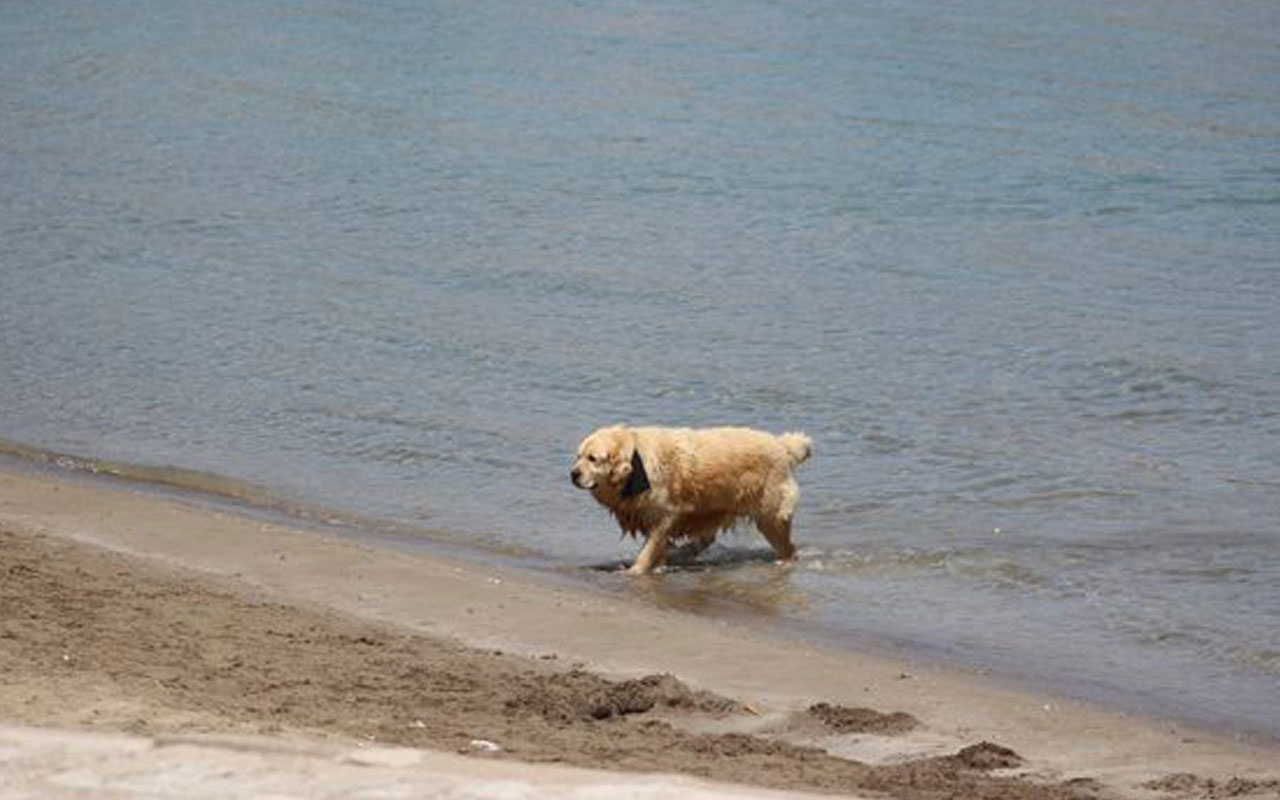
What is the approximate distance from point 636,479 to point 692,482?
12.5 inches

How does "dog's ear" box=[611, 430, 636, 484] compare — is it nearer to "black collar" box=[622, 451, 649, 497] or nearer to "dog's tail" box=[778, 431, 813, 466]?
"black collar" box=[622, 451, 649, 497]

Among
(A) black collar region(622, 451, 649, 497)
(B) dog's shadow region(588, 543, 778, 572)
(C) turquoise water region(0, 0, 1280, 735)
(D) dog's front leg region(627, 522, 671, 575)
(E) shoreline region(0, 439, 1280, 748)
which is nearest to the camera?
(E) shoreline region(0, 439, 1280, 748)

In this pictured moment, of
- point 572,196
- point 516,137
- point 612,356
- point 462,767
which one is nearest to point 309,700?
point 462,767

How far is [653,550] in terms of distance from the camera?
12.8 m

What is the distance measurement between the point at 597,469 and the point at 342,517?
2.34 metres

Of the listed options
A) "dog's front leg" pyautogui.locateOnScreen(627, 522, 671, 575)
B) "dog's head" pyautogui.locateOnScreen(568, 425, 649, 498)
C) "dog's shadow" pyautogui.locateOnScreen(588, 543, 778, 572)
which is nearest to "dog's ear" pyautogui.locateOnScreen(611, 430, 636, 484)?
"dog's head" pyautogui.locateOnScreen(568, 425, 649, 498)

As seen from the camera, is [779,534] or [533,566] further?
[533,566]

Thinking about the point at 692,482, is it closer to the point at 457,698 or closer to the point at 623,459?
the point at 623,459

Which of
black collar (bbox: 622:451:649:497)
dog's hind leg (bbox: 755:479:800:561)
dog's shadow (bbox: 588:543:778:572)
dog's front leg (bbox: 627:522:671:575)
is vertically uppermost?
black collar (bbox: 622:451:649:497)

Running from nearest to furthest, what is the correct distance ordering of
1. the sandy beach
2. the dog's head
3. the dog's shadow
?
the sandy beach, the dog's head, the dog's shadow

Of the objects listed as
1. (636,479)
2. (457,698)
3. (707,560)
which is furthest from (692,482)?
(457,698)

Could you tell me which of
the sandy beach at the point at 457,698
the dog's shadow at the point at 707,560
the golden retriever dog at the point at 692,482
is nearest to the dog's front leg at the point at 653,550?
the golden retriever dog at the point at 692,482

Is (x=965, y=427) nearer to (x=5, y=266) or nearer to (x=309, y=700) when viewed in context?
(x=309, y=700)

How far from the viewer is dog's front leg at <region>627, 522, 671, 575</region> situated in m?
12.8
